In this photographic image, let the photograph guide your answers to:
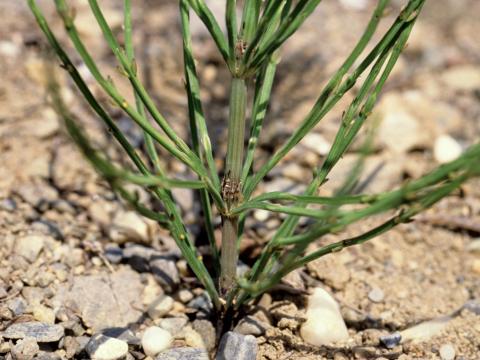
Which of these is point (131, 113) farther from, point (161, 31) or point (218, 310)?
point (161, 31)

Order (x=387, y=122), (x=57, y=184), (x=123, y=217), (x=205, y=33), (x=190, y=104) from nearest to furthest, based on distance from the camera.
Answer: (x=190, y=104) → (x=123, y=217) → (x=57, y=184) → (x=387, y=122) → (x=205, y=33)

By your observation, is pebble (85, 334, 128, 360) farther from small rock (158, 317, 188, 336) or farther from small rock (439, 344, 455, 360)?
small rock (439, 344, 455, 360)

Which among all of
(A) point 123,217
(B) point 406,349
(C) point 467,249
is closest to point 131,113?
(A) point 123,217

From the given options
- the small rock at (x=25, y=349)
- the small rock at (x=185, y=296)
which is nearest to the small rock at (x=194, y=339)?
the small rock at (x=185, y=296)

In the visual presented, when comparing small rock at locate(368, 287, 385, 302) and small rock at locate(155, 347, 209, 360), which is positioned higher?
small rock at locate(368, 287, 385, 302)

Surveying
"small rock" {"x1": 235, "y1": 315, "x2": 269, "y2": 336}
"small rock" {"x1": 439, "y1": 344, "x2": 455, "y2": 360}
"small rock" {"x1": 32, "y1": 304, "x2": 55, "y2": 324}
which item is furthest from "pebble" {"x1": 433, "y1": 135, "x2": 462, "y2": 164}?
"small rock" {"x1": 32, "y1": 304, "x2": 55, "y2": 324}

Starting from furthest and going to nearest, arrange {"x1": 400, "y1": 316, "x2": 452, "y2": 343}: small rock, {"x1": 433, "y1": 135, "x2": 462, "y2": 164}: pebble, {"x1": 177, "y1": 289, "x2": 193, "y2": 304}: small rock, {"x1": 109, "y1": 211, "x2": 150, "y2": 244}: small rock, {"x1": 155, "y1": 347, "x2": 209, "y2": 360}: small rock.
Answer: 1. {"x1": 433, "y1": 135, "x2": 462, "y2": 164}: pebble
2. {"x1": 109, "y1": 211, "x2": 150, "y2": 244}: small rock
3. {"x1": 177, "y1": 289, "x2": 193, "y2": 304}: small rock
4. {"x1": 400, "y1": 316, "x2": 452, "y2": 343}: small rock
5. {"x1": 155, "y1": 347, "x2": 209, "y2": 360}: small rock

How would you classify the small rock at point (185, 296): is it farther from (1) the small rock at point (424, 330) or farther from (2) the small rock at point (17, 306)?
(1) the small rock at point (424, 330)
